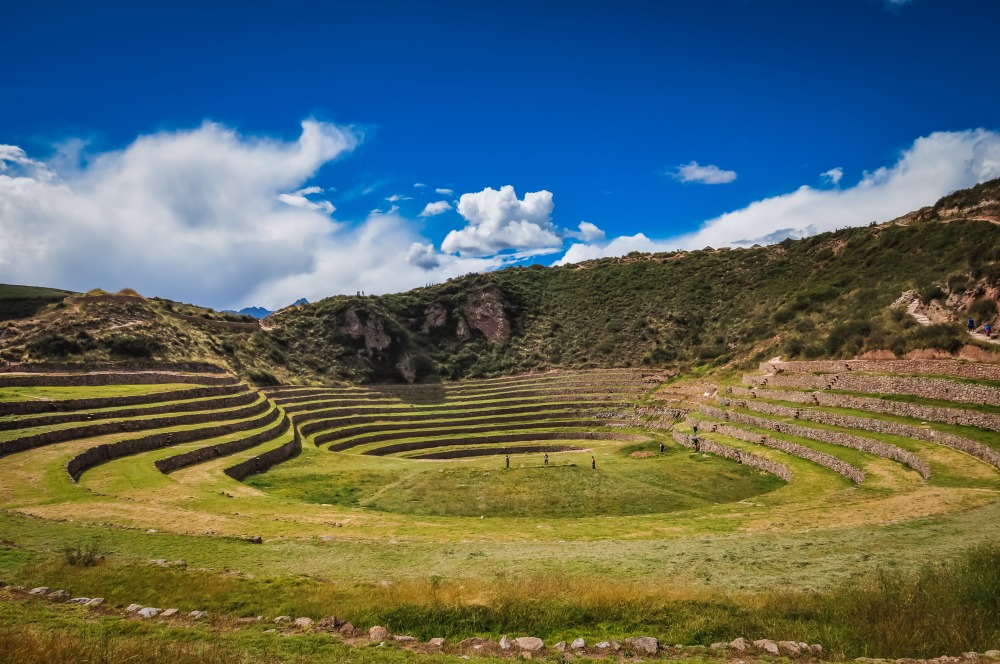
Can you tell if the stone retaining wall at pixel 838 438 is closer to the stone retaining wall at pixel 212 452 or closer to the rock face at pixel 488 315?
the stone retaining wall at pixel 212 452

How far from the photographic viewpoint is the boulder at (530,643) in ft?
26.6

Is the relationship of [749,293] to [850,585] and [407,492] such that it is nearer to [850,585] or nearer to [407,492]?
[407,492]

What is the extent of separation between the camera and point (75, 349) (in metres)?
41.2

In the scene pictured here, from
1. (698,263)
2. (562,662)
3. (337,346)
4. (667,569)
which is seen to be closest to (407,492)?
(667,569)

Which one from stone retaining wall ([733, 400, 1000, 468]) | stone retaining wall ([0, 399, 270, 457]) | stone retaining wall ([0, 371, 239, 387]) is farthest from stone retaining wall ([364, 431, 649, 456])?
stone retaining wall ([0, 371, 239, 387])

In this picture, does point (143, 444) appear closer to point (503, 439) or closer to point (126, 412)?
point (126, 412)

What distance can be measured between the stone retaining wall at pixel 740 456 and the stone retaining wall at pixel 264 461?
25241 mm

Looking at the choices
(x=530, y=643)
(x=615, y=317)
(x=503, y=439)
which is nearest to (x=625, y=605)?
(x=530, y=643)

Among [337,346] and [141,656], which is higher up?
[337,346]

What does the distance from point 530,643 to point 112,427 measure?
91.7 feet

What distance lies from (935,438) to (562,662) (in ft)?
72.9

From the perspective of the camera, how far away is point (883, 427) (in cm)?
2492

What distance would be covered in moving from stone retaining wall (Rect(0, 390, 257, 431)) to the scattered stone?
29.8 metres

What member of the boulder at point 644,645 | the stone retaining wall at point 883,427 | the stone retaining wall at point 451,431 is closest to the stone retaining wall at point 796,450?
the stone retaining wall at point 883,427
